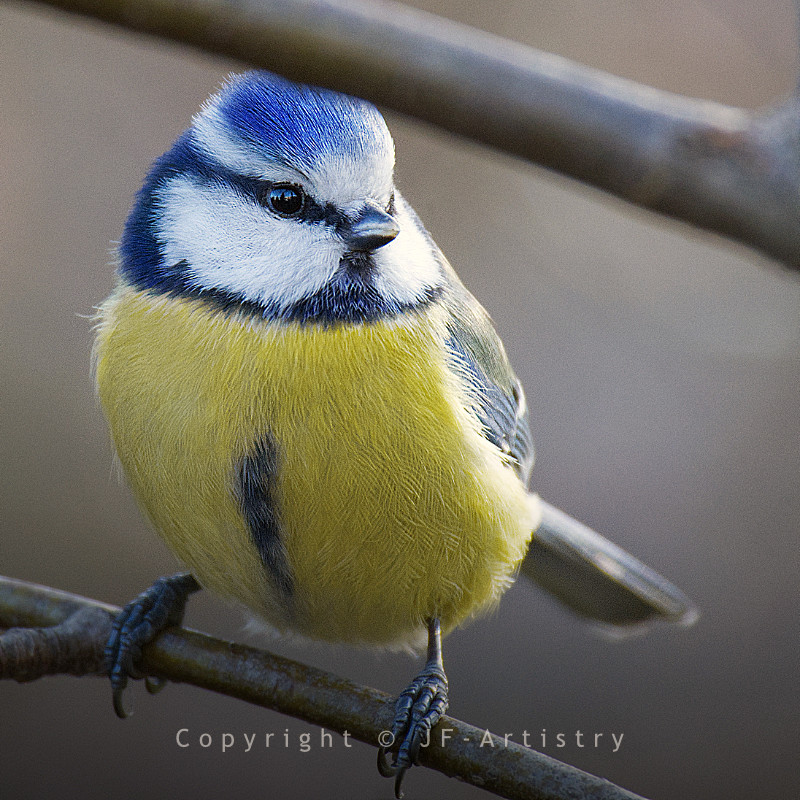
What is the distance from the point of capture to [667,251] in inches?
132

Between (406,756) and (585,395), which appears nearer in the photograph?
(406,756)

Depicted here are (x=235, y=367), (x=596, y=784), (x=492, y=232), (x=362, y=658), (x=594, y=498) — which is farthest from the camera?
(x=492, y=232)

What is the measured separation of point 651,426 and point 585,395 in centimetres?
25

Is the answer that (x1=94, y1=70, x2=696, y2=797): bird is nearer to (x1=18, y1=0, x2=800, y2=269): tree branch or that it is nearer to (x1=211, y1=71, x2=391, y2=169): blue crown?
(x1=211, y1=71, x2=391, y2=169): blue crown

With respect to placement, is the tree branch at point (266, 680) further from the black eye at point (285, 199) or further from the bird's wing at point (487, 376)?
the black eye at point (285, 199)

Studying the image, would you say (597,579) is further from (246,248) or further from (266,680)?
(246,248)

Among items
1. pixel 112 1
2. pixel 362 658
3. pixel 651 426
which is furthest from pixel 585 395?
pixel 112 1

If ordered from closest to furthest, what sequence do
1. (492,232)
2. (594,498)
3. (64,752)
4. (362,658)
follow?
(64,752)
(362,658)
(594,498)
(492,232)

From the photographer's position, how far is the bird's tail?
191cm

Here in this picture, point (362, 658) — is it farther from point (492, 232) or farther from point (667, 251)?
point (667, 251)

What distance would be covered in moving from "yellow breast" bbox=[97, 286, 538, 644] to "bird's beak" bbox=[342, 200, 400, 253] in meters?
0.13

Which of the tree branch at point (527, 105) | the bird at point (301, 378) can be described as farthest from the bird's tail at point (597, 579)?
the tree branch at point (527, 105)

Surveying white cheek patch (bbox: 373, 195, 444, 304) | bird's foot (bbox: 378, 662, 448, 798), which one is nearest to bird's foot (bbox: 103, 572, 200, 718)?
bird's foot (bbox: 378, 662, 448, 798)

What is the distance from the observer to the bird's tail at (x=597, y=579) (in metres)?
1.91
